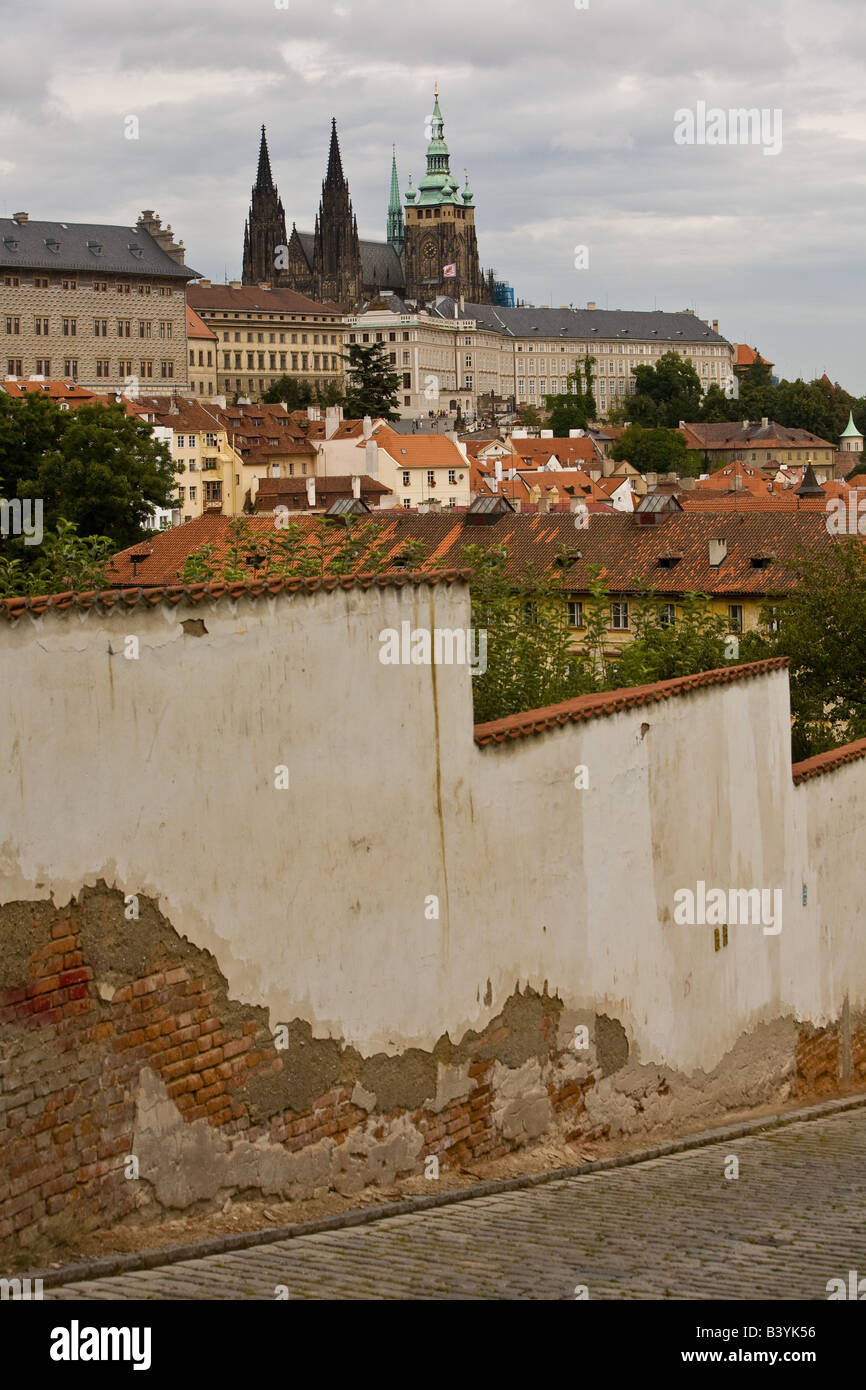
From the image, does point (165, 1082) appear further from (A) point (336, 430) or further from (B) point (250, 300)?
(B) point (250, 300)

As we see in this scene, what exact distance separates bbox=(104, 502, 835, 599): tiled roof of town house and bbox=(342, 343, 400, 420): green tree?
270 feet

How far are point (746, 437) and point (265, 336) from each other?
155 ft

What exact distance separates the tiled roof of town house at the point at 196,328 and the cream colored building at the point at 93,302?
616 inches

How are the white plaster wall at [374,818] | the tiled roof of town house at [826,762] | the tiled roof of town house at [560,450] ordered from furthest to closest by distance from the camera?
the tiled roof of town house at [560,450] → the tiled roof of town house at [826,762] → the white plaster wall at [374,818]

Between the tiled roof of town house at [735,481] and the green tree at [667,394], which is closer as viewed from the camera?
the tiled roof of town house at [735,481]

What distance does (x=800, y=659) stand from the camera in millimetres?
33281

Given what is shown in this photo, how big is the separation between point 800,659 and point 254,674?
24066 millimetres

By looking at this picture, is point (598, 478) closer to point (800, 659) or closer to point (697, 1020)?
point (800, 659)

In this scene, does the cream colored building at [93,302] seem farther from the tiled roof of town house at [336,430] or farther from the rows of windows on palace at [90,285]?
the tiled roof of town house at [336,430]

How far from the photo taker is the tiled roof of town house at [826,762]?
17.5 metres

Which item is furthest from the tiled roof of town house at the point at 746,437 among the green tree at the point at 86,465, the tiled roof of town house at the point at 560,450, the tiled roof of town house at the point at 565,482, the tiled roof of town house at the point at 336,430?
the green tree at the point at 86,465

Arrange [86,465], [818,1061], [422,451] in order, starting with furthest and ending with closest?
[422,451] → [86,465] → [818,1061]

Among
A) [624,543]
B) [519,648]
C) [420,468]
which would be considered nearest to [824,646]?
[519,648]

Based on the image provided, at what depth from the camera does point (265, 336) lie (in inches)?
7082
